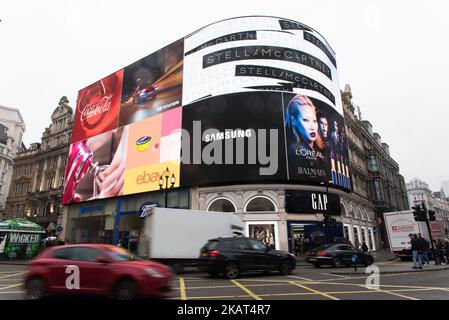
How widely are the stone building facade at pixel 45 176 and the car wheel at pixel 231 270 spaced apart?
1586 inches

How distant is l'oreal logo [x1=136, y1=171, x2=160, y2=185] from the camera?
113 ft

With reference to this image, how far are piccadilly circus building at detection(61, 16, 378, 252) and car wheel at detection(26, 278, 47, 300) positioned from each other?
19.0 metres

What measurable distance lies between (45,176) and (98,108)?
626 inches

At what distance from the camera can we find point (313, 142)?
32250 millimetres

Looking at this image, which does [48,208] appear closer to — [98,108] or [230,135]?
[98,108]

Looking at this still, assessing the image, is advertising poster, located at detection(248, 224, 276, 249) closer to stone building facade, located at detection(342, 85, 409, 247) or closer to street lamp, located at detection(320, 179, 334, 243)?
street lamp, located at detection(320, 179, 334, 243)

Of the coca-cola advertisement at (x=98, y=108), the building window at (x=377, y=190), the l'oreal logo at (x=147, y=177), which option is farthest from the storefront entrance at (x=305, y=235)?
the coca-cola advertisement at (x=98, y=108)

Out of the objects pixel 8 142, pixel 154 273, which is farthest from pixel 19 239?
pixel 8 142

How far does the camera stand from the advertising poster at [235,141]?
98.7ft

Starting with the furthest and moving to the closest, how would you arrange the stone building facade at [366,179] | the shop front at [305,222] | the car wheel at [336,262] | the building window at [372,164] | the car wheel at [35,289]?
the building window at [372,164] → the stone building facade at [366,179] → the shop front at [305,222] → the car wheel at [336,262] → the car wheel at [35,289]

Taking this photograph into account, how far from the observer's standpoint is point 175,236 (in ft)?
52.5

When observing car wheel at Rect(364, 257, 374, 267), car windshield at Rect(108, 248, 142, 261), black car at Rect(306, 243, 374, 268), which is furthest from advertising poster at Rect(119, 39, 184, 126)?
car windshield at Rect(108, 248, 142, 261)

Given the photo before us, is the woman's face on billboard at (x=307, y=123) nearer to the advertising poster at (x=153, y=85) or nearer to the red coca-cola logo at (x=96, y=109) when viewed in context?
the advertising poster at (x=153, y=85)
